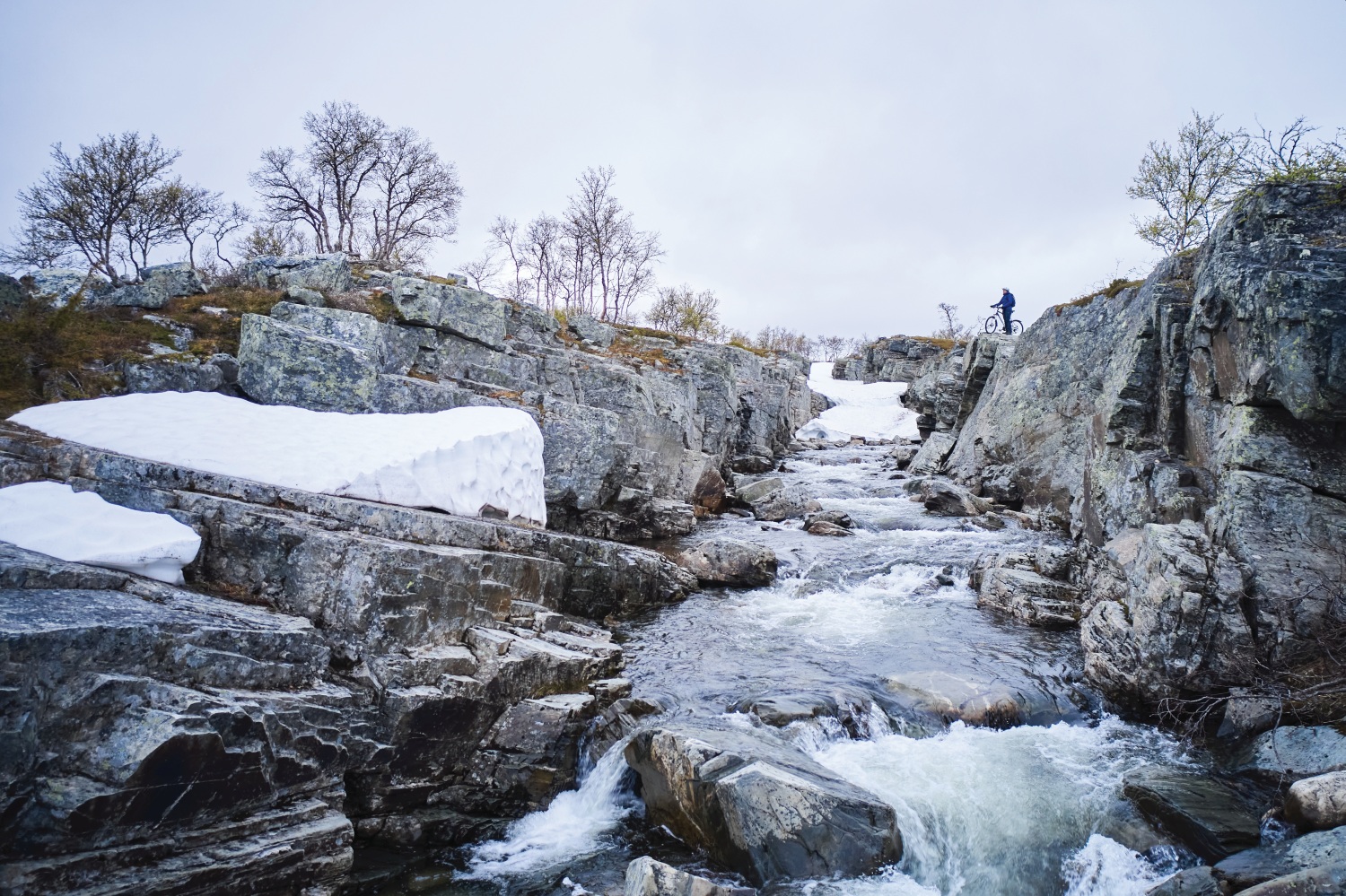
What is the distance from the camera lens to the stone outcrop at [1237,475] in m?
8.80

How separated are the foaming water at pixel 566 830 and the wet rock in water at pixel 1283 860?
610 cm

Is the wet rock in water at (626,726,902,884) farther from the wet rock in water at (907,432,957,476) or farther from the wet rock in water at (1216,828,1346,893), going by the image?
the wet rock in water at (907,432,957,476)

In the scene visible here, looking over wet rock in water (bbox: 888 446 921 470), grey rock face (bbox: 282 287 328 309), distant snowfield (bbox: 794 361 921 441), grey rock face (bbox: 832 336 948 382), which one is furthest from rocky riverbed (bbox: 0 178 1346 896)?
grey rock face (bbox: 832 336 948 382)

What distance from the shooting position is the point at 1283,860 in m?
5.71

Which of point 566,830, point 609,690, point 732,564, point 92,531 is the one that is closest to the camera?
point 92,531

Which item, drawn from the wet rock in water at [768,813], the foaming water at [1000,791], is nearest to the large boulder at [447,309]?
the wet rock in water at [768,813]

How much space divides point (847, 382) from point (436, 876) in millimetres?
70939

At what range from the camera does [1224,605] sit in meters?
9.05

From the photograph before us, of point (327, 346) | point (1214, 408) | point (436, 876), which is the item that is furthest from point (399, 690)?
point (1214, 408)

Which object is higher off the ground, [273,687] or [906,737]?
[273,687]

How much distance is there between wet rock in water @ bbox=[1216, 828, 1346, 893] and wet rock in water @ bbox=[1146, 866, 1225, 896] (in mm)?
86

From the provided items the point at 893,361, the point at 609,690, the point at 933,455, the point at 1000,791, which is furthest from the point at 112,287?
the point at 893,361

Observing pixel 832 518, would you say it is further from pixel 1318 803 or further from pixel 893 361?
pixel 893 361

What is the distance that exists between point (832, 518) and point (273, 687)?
18664 millimetres
